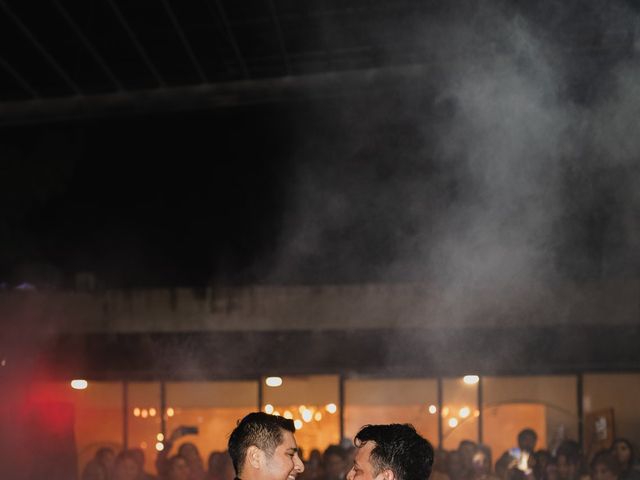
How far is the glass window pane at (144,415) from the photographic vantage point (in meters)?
9.66

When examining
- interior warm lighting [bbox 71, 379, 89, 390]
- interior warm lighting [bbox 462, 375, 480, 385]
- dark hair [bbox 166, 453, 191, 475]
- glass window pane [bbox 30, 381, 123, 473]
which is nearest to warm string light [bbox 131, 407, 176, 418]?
glass window pane [bbox 30, 381, 123, 473]

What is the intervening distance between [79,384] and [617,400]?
231 inches

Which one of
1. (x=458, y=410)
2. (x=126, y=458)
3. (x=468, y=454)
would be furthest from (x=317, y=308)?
(x=126, y=458)

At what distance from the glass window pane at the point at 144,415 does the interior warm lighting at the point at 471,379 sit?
3.45 m

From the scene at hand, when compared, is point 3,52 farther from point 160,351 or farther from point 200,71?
point 160,351

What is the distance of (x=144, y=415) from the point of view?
973 cm

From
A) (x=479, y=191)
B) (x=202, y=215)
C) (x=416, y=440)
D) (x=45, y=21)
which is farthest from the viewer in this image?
(x=202, y=215)

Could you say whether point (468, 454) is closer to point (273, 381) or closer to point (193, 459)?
point (273, 381)

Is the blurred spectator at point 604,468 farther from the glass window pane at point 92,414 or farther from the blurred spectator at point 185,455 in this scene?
the glass window pane at point 92,414

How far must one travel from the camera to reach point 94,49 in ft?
23.1

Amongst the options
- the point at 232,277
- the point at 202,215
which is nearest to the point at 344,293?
the point at 232,277

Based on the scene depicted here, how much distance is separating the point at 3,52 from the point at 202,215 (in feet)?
12.7

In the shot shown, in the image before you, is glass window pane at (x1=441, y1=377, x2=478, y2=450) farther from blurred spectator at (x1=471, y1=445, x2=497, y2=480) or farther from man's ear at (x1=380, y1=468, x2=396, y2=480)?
man's ear at (x1=380, y1=468, x2=396, y2=480)

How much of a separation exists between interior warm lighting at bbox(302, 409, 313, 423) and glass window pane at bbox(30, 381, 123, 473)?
2101 mm
